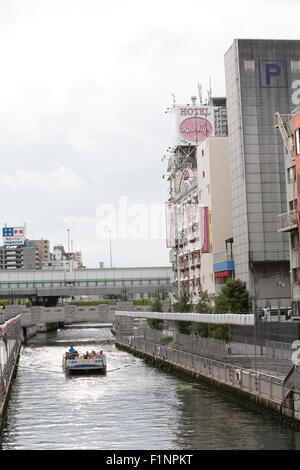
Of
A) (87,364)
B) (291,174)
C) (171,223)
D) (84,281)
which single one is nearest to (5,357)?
(87,364)

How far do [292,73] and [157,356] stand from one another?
44.1m

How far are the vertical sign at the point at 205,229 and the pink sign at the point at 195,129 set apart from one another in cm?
2963

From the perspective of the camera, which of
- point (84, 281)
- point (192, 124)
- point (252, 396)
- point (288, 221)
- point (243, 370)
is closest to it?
point (252, 396)

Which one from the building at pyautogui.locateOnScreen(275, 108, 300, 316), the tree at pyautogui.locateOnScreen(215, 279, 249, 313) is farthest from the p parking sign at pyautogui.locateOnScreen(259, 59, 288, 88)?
the tree at pyautogui.locateOnScreen(215, 279, 249, 313)

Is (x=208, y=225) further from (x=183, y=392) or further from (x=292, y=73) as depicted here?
(x=183, y=392)

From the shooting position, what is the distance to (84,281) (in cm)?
14650

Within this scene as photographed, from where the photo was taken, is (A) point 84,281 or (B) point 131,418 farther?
(A) point 84,281

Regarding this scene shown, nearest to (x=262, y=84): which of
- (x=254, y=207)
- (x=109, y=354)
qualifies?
(x=254, y=207)

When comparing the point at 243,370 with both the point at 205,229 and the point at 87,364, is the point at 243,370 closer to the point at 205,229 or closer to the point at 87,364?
the point at 87,364

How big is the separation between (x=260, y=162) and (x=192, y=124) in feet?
145

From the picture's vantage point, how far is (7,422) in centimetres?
3209

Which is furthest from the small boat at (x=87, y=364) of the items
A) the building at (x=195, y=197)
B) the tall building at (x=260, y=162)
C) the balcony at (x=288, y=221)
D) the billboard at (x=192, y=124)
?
the billboard at (x=192, y=124)

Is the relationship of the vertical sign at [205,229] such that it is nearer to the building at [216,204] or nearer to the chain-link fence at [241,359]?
the building at [216,204]

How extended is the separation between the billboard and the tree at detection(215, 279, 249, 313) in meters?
48.6
